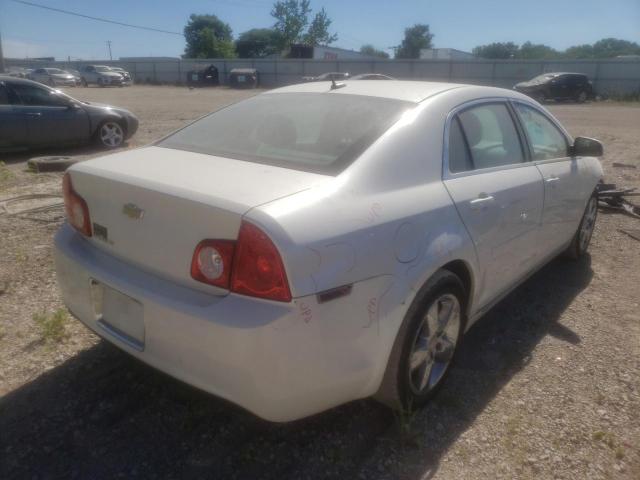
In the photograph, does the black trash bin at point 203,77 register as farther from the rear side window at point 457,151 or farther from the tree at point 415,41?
the tree at point 415,41

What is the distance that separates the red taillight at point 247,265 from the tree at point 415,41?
299 ft

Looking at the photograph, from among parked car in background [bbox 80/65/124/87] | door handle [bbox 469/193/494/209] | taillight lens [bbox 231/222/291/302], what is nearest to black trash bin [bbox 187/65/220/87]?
parked car in background [bbox 80/65/124/87]

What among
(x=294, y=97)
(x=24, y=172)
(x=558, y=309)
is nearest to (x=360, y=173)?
(x=294, y=97)

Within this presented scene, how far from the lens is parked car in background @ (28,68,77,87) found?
37.4 metres

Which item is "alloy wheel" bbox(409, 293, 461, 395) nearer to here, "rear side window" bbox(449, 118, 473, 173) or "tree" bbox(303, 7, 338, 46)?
"rear side window" bbox(449, 118, 473, 173)

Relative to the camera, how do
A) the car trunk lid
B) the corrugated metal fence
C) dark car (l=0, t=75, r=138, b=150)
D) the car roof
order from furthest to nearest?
the corrugated metal fence
dark car (l=0, t=75, r=138, b=150)
the car roof
the car trunk lid

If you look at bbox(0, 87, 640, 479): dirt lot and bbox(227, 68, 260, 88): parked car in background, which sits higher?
bbox(227, 68, 260, 88): parked car in background

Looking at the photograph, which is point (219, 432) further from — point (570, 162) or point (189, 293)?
point (570, 162)

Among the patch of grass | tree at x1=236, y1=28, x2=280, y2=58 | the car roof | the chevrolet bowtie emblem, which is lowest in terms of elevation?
the patch of grass

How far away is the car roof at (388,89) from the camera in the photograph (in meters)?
2.93

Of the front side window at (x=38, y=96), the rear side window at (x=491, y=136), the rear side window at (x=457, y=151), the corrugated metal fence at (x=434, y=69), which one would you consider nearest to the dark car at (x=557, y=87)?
the corrugated metal fence at (x=434, y=69)

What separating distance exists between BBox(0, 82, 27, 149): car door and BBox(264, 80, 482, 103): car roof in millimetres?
7426

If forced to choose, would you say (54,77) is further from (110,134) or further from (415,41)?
(415,41)

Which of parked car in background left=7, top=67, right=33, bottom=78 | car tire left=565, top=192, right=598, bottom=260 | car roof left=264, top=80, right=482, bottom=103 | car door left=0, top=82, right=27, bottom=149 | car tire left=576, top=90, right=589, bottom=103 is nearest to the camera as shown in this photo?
car roof left=264, top=80, right=482, bottom=103
